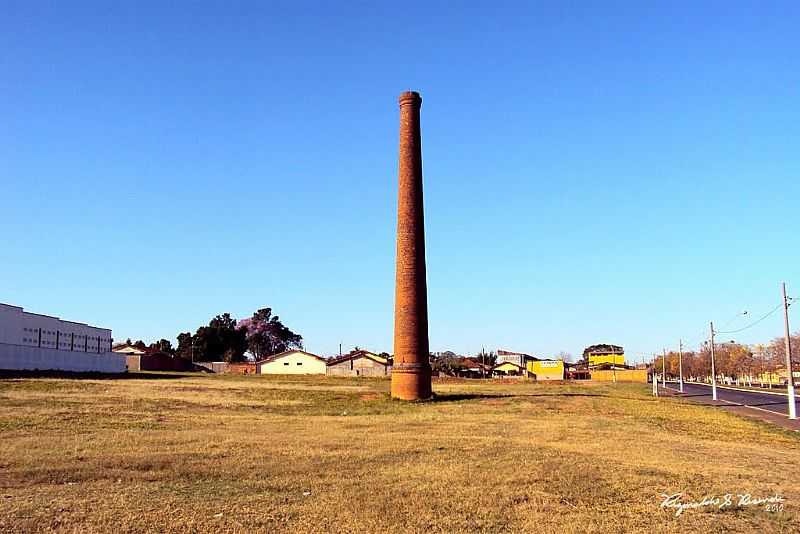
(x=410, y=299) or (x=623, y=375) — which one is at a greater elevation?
(x=410, y=299)

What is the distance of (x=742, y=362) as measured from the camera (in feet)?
349

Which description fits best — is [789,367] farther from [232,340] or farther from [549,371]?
[232,340]

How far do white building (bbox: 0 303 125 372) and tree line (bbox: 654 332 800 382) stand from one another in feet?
239

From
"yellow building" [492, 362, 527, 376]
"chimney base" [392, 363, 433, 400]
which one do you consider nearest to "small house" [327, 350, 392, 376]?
"yellow building" [492, 362, 527, 376]

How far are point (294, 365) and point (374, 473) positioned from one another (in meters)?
83.8

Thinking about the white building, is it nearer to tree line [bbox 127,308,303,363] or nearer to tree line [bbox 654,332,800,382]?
tree line [bbox 127,308,303,363]

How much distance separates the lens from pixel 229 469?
41.8 ft

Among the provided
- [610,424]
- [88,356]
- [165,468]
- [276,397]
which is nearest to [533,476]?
[165,468]

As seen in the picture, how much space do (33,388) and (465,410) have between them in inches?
930

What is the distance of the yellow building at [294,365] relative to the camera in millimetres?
93438

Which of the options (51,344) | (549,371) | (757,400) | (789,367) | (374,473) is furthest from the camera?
(549,371)

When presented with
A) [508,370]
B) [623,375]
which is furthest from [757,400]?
[508,370]

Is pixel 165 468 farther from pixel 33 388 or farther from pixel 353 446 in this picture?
pixel 33 388

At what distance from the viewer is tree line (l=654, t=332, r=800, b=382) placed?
316 ft
